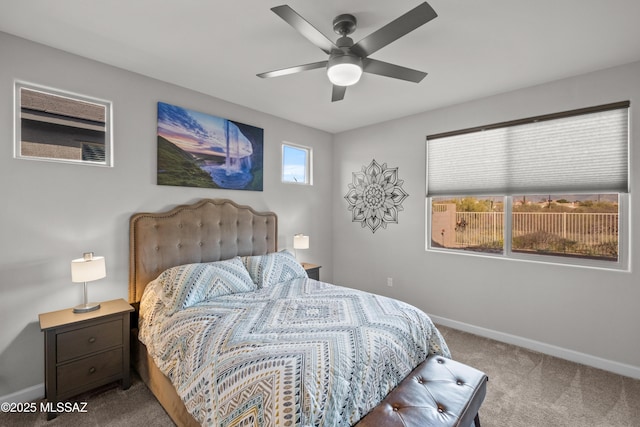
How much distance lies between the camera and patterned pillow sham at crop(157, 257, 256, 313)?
230cm

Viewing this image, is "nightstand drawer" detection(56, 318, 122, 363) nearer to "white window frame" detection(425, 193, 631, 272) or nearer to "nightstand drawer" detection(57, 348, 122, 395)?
"nightstand drawer" detection(57, 348, 122, 395)

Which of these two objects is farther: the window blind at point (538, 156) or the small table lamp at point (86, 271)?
the window blind at point (538, 156)

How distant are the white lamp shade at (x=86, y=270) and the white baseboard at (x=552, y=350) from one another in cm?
357

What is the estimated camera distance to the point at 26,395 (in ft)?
7.06

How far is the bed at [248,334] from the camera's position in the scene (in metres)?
1.38

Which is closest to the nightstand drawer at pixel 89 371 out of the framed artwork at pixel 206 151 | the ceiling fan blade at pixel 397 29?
the framed artwork at pixel 206 151

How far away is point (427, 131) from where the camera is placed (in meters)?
3.69

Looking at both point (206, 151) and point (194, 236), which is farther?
point (206, 151)

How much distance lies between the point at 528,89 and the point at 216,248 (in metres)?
3.63

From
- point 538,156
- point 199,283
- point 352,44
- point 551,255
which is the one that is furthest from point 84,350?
point 538,156

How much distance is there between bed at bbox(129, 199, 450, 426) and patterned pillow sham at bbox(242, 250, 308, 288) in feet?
0.04

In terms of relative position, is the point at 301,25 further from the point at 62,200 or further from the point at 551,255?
the point at 551,255

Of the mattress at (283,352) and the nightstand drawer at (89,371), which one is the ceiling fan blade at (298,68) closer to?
the mattress at (283,352)

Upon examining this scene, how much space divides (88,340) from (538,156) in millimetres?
4264
